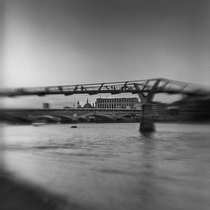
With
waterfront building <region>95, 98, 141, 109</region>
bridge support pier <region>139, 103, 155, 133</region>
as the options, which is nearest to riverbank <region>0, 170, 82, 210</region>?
bridge support pier <region>139, 103, 155, 133</region>

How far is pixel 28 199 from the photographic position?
1948mm

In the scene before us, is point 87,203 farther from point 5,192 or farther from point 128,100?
point 128,100

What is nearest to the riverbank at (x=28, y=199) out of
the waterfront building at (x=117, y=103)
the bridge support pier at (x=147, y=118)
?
the bridge support pier at (x=147, y=118)

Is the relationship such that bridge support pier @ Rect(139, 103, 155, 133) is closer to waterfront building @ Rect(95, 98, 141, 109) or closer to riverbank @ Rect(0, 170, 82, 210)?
waterfront building @ Rect(95, 98, 141, 109)

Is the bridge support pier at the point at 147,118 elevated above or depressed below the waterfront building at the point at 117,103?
below

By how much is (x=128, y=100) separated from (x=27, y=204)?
50.5ft

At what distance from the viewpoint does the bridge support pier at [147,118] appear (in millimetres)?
11480

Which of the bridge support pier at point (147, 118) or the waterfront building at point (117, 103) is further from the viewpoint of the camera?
the waterfront building at point (117, 103)

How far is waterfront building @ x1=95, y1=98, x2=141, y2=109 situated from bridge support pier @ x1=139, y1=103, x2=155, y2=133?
6.64 ft

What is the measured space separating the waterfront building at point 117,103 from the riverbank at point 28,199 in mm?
12327

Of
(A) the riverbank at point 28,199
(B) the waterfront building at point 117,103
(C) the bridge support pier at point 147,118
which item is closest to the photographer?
(A) the riverbank at point 28,199

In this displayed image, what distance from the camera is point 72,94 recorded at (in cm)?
1053

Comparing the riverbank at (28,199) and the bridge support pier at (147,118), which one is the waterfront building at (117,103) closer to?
the bridge support pier at (147,118)

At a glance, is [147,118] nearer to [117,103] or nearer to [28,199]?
[117,103]
